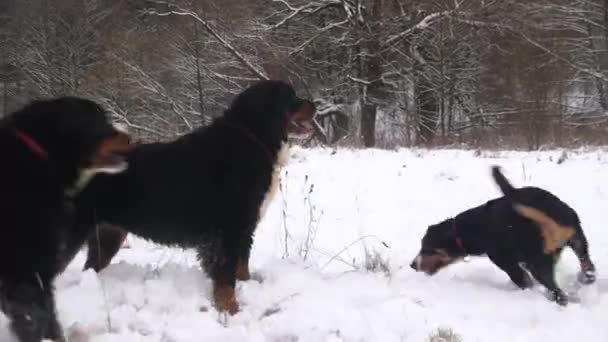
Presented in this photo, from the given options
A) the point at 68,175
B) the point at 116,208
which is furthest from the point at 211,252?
the point at 68,175

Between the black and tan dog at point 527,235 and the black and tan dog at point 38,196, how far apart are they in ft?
8.68

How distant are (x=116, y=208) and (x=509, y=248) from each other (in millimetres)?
2663

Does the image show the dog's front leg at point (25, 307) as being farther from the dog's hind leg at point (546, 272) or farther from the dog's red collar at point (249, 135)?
the dog's hind leg at point (546, 272)

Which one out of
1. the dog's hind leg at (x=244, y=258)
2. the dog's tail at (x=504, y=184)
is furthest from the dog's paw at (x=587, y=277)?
the dog's hind leg at (x=244, y=258)

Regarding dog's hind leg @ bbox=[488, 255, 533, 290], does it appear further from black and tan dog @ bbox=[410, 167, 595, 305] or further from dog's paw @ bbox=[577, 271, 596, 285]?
dog's paw @ bbox=[577, 271, 596, 285]

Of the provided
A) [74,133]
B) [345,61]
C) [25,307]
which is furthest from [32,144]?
[345,61]

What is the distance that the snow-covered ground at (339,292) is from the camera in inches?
115

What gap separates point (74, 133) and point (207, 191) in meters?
0.99

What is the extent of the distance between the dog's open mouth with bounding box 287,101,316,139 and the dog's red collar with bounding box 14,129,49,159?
175cm

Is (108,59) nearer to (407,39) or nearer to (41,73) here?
(41,73)

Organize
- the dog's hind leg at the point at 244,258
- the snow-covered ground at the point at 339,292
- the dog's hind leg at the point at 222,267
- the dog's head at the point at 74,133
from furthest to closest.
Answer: the dog's hind leg at the point at 244,258
the dog's hind leg at the point at 222,267
the snow-covered ground at the point at 339,292
the dog's head at the point at 74,133

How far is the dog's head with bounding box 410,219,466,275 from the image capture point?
14.4 feet

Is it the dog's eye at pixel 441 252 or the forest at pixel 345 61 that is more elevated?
the forest at pixel 345 61

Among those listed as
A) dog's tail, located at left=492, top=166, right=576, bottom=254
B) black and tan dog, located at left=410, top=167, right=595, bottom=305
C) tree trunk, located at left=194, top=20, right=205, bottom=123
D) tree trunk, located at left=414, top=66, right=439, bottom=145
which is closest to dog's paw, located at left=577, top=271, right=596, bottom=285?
black and tan dog, located at left=410, top=167, right=595, bottom=305
